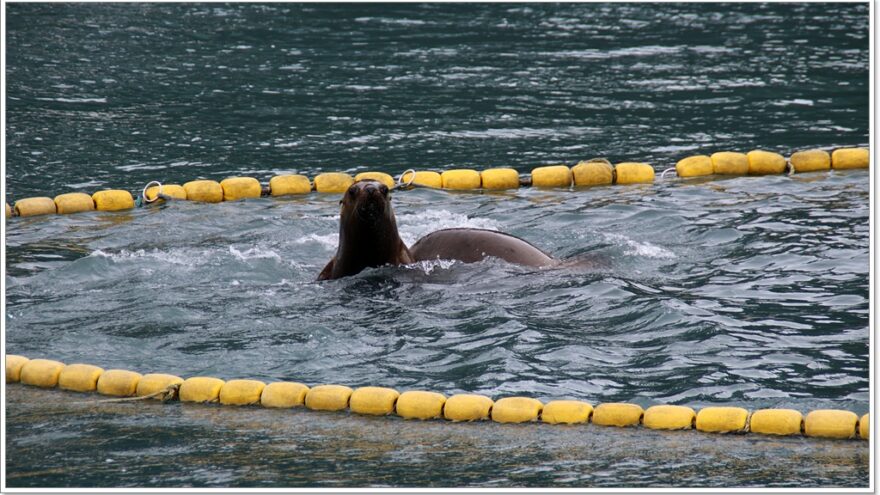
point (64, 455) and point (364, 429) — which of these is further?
point (364, 429)

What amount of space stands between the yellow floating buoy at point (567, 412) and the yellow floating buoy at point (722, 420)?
2.12ft

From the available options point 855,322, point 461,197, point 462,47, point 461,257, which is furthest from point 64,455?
point 462,47

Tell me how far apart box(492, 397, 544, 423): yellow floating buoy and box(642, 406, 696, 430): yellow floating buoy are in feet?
2.10

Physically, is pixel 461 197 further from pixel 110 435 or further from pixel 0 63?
pixel 110 435

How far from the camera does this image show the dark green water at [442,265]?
6.44 metres

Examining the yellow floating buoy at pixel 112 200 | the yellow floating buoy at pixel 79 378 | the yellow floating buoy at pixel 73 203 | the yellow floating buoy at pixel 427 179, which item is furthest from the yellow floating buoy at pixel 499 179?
the yellow floating buoy at pixel 79 378

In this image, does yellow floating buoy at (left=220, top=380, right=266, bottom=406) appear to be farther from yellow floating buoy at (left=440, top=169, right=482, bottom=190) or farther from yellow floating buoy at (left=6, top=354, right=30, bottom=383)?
yellow floating buoy at (left=440, top=169, right=482, bottom=190)

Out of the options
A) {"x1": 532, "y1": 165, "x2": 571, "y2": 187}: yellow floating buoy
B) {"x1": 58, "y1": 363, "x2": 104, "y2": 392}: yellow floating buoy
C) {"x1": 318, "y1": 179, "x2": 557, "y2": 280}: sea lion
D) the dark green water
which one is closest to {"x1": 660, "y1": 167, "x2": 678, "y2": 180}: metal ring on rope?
the dark green water

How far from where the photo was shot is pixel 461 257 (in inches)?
387

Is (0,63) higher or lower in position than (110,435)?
higher

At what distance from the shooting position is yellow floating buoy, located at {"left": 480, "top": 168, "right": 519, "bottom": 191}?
516 inches

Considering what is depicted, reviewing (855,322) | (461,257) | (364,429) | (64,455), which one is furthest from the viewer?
(461,257)

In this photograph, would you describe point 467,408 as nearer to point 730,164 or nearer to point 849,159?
point 730,164

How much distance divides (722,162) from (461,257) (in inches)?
186
